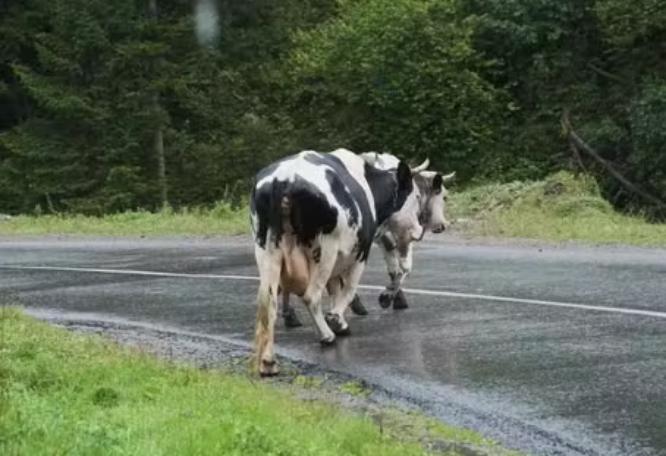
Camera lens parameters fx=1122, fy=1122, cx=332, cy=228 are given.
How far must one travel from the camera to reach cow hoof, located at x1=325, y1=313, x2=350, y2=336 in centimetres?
930

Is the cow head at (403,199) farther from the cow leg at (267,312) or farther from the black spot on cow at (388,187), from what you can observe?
the cow leg at (267,312)

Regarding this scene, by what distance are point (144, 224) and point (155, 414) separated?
16.9m

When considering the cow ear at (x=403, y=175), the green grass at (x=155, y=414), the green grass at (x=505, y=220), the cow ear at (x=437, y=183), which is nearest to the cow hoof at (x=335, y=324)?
the green grass at (x=155, y=414)

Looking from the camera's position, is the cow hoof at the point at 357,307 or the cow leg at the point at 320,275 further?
the cow hoof at the point at 357,307

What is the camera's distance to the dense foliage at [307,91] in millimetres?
28875

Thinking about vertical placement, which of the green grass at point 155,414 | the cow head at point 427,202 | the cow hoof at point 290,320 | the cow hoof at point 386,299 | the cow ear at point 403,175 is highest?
the cow ear at point 403,175

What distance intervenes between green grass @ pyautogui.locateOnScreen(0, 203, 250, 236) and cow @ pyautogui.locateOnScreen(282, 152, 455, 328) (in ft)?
29.0

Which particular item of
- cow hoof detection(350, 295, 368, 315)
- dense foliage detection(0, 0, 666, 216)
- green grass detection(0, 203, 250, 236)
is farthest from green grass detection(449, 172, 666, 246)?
cow hoof detection(350, 295, 368, 315)

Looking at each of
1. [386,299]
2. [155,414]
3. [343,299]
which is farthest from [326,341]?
[155,414]

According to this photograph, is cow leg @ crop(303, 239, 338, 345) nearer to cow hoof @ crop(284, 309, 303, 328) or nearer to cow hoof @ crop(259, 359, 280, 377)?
cow hoof @ crop(259, 359, 280, 377)

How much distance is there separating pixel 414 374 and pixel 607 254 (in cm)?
682

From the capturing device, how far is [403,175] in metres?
10.4

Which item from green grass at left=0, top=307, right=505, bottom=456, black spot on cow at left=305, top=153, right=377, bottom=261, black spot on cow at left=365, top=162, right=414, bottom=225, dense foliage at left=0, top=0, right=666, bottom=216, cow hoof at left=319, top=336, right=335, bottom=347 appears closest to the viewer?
green grass at left=0, top=307, right=505, bottom=456

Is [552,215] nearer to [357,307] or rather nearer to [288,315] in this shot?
[357,307]
